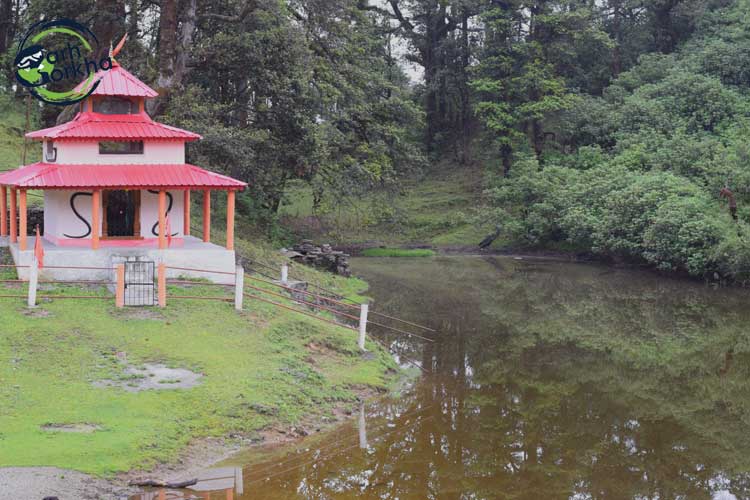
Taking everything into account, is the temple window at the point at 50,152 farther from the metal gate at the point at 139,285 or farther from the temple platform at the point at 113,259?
the metal gate at the point at 139,285

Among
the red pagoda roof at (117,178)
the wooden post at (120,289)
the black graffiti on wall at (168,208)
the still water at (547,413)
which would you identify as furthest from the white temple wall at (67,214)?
the still water at (547,413)

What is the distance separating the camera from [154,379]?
605 inches

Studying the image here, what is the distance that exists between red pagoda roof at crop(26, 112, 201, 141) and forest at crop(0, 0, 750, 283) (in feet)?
22.1

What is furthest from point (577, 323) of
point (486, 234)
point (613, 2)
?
point (613, 2)

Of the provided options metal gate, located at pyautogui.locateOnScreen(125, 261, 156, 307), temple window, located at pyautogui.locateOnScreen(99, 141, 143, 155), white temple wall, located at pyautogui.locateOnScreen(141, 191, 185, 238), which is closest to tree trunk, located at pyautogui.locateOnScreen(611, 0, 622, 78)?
white temple wall, located at pyautogui.locateOnScreen(141, 191, 185, 238)

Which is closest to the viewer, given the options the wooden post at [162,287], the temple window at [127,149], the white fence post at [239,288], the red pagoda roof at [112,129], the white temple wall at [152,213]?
the wooden post at [162,287]

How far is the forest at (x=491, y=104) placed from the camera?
3256cm

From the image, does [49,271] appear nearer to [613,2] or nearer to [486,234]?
[486,234]

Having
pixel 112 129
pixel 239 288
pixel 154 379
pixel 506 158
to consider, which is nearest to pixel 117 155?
pixel 112 129

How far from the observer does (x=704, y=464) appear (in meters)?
14.6

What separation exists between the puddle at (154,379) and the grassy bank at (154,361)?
0.14 m

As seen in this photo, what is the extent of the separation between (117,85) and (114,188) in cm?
340

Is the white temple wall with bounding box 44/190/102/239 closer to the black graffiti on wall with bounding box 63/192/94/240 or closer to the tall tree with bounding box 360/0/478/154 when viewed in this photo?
the black graffiti on wall with bounding box 63/192/94/240

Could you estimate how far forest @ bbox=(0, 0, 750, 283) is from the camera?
32.6m
